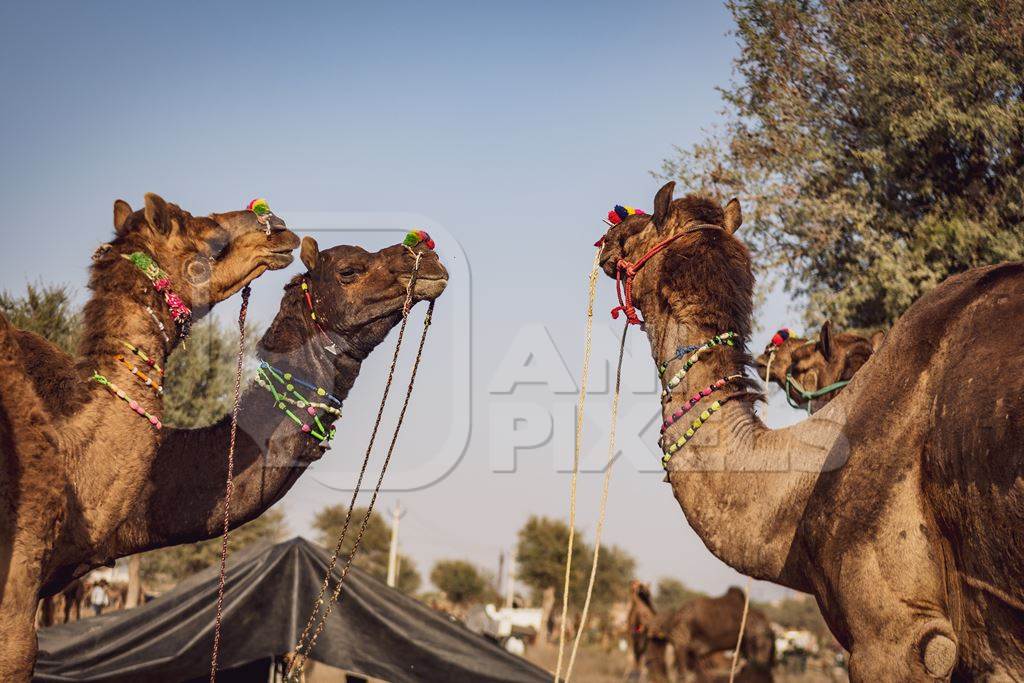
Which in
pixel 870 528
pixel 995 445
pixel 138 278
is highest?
pixel 138 278

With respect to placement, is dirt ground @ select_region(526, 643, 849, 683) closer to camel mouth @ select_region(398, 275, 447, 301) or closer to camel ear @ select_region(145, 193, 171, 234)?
camel mouth @ select_region(398, 275, 447, 301)

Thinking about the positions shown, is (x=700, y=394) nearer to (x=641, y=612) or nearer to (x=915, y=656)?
(x=915, y=656)

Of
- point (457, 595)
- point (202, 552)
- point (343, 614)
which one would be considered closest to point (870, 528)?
point (343, 614)

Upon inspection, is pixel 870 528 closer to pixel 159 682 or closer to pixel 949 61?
pixel 159 682

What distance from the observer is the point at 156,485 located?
20.5ft

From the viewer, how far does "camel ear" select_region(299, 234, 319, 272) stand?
22.8 ft

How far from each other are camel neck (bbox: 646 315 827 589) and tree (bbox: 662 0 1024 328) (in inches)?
239

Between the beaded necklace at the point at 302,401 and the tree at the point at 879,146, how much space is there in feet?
22.7

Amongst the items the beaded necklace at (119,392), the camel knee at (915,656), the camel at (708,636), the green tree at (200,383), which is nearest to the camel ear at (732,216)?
the camel knee at (915,656)

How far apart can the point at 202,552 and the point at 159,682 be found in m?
22.1

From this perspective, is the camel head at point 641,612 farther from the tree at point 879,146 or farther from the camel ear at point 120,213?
the camel ear at point 120,213

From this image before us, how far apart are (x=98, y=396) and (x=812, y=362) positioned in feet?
19.8

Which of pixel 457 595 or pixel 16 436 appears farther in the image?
pixel 457 595

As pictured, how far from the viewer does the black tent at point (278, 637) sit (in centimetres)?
800
